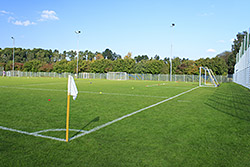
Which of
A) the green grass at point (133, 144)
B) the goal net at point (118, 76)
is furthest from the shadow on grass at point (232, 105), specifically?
the goal net at point (118, 76)

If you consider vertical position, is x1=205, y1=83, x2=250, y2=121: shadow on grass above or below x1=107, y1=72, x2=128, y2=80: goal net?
below

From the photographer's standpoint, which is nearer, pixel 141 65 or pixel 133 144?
pixel 133 144

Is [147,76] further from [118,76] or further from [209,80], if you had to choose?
[209,80]

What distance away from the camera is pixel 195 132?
221 inches

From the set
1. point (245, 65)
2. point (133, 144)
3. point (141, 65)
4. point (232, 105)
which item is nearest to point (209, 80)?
point (245, 65)

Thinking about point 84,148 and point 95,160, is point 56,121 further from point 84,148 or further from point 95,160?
point 95,160

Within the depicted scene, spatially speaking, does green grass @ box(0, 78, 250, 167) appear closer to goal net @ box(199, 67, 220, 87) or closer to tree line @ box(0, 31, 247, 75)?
goal net @ box(199, 67, 220, 87)

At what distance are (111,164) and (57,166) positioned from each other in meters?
0.93

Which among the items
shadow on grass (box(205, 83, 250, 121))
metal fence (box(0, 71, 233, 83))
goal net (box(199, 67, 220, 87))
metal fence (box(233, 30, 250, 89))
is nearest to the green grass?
shadow on grass (box(205, 83, 250, 121))

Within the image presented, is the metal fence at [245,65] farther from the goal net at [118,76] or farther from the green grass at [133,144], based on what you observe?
the goal net at [118,76]

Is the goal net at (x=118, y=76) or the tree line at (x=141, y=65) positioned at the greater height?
the tree line at (x=141, y=65)

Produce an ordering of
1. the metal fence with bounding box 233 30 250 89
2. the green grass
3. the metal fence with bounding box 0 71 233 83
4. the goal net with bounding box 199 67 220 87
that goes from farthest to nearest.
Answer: the metal fence with bounding box 0 71 233 83 → the goal net with bounding box 199 67 220 87 → the metal fence with bounding box 233 30 250 89 → the green grass

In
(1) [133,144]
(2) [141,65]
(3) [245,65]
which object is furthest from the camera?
(2) [141,65]

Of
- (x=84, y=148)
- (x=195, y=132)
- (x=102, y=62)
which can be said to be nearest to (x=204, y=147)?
(x=195, y=132)
